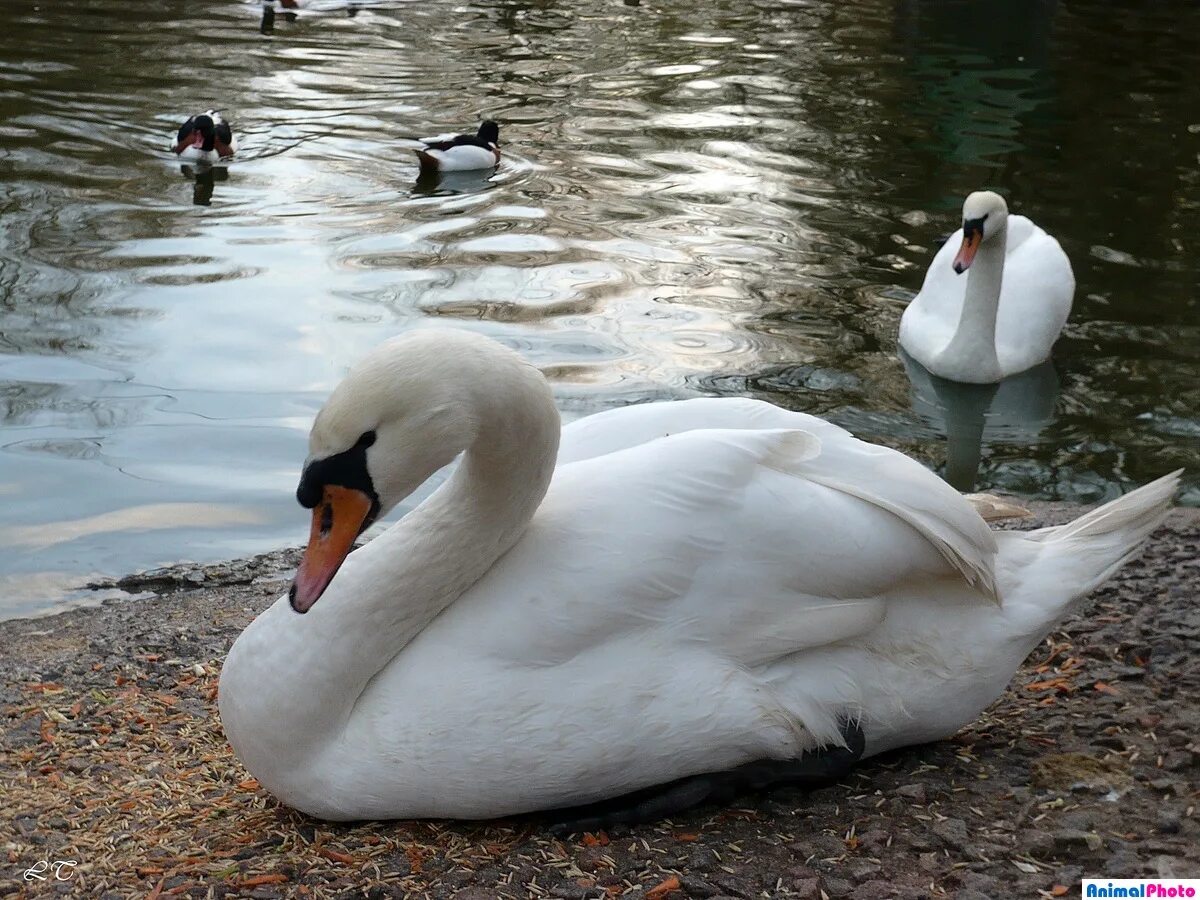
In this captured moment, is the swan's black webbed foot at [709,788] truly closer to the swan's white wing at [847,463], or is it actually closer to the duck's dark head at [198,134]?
the swan's white wing at [847,463]

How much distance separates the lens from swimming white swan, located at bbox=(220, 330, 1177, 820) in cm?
389

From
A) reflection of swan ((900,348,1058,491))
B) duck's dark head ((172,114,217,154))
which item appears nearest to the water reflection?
duck's dark head ((172,114,217,154))

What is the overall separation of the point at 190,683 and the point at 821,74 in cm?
1579

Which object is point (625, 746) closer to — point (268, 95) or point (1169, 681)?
point (1169, 681)

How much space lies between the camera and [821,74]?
19516 mm

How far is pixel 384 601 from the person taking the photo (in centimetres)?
405

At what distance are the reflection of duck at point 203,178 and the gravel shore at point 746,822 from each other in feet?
28.9

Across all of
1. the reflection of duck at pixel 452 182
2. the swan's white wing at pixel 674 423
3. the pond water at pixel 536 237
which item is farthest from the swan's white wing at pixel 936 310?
the swan's white wing at pixel 674 423

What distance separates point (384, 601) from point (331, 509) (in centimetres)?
48

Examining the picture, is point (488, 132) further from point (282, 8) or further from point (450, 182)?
point (282, 8)

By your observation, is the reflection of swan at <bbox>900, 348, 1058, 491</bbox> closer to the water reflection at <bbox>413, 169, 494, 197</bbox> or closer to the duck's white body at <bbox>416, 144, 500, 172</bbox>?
the water reflection at <bbox>413, 169, 494, 197</bbox>

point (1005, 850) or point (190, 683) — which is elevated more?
point (1005, 850)

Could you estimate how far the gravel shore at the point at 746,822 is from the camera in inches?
148

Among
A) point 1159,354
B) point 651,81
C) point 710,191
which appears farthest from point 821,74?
point 1159,354
